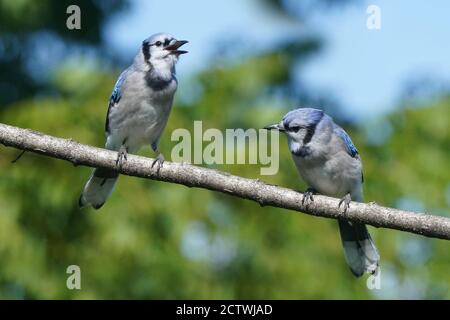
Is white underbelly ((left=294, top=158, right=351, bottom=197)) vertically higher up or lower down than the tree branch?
higher up

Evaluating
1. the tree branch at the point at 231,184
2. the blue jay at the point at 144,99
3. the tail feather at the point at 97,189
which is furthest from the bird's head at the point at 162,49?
the tree branch at the point at 231,184

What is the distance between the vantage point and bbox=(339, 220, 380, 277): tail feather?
5992mm

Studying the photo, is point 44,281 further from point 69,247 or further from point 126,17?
point 126,17

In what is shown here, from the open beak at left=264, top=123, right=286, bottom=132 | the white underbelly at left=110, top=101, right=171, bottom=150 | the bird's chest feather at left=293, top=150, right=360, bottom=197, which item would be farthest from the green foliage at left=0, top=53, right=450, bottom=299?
the open beak at left=264, top=123, right=286, bottom=132

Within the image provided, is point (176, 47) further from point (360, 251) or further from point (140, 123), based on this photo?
point (360, 251)

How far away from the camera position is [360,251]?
6.05 m

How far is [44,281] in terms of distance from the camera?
711cm

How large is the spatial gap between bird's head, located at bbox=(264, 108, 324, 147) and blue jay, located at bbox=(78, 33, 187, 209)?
84 cm

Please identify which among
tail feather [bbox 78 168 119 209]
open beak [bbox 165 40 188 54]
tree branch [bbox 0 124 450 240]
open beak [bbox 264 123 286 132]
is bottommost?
tree branch [bbox 0 124 450 240]

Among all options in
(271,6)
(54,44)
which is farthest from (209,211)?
(271,6)

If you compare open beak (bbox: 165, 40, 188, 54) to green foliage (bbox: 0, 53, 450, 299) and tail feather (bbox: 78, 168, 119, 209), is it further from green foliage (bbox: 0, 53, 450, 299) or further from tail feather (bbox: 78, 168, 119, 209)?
green foliage (bbox: 0, 53, 450, 299)

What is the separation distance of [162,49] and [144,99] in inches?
12.8

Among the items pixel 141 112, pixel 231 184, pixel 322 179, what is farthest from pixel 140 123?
pixel 231 184
